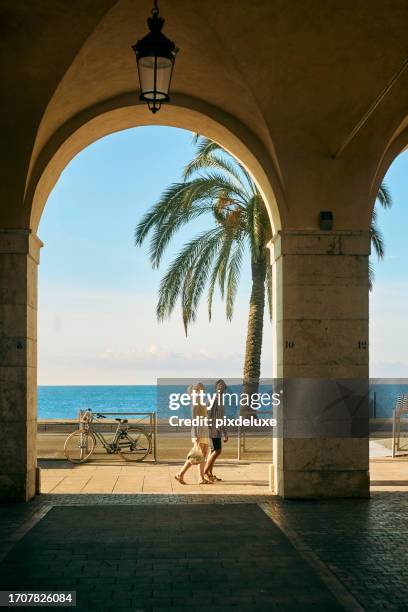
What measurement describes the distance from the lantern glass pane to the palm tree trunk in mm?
13917

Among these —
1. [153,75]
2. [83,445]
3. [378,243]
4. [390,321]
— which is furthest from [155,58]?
[390,321]

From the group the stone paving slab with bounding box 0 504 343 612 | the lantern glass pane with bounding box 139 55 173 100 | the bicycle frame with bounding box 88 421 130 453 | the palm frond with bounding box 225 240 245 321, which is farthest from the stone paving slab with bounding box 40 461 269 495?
the palm frond with bounding box 225 240 245 321

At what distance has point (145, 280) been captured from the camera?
86.4 metres

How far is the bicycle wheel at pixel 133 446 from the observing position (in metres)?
15.9

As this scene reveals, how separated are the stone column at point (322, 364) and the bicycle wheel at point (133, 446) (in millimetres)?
5359

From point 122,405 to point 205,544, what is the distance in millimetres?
98616

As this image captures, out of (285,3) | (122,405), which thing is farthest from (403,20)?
(122,405)

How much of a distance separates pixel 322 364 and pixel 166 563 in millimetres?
4323

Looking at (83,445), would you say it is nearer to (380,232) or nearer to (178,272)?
(178,272)

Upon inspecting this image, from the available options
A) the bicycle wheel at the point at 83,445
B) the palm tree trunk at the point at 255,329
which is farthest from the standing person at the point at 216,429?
the palm tree trunk at the point at 255,329

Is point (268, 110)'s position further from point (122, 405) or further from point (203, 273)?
point (122, 405)

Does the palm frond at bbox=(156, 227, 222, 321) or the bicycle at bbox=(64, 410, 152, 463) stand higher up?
the palm frond at bbox=(156, 227, 222, 321)

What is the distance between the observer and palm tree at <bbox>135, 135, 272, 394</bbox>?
20.3 m

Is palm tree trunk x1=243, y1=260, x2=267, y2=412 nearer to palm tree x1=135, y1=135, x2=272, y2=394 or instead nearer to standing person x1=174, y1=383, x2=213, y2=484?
palm tree x1=135, y1=135, x2=272, y2=394
